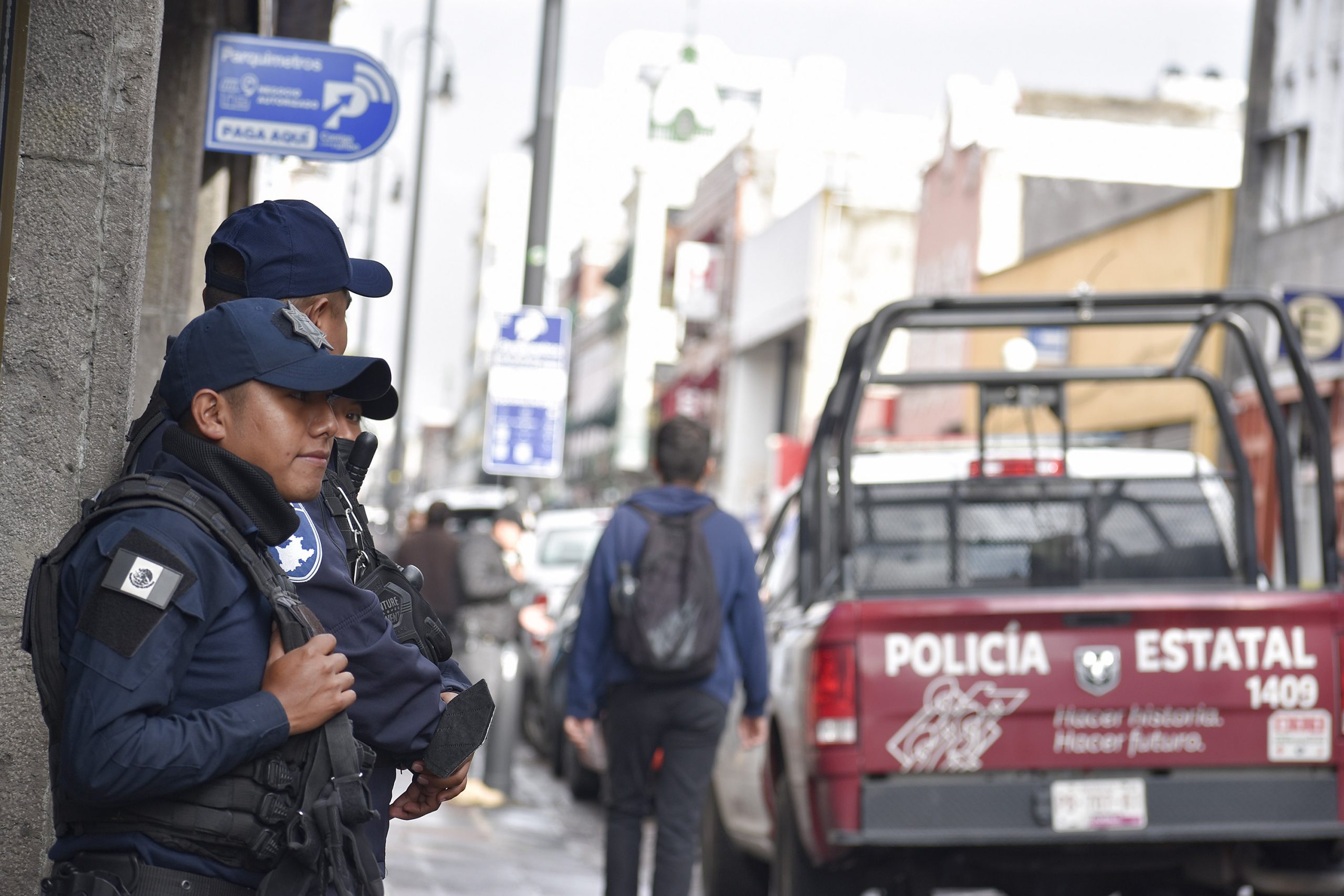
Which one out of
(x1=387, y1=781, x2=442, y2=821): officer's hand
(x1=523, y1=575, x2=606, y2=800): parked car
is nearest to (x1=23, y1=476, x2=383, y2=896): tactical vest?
(x1=387, y1=781, x2=442, y2=821): officer's hand

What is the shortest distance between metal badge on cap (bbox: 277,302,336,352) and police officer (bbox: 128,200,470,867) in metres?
0.05

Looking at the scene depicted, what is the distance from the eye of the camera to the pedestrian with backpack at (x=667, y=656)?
6.82 m

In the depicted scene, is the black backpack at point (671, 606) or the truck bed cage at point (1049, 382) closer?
the black backpack at point (671, 606)

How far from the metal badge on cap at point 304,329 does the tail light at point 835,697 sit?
4020mm

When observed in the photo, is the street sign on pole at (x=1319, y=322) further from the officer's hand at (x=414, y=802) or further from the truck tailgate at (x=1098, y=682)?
the officer's hand at (x=414, y=802)

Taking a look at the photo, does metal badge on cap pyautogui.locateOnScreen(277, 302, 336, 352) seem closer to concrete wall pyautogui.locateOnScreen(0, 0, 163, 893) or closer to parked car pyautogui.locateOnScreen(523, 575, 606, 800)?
concrete wall pyautogui.locateOnScreen(0, 0, 163, 893)

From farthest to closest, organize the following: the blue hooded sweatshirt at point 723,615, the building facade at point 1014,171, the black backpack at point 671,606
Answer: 1. the building facade at point 1014,171
2. the blue hooded sweatshirt at point 723,615
3. the black backpack at point 671,606

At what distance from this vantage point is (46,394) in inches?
165

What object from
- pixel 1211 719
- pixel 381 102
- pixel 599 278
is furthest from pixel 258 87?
pixel 599 278

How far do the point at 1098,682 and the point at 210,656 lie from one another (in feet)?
14.8

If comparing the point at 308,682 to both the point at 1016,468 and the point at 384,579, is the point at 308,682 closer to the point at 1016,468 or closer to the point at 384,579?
the point at 384,579

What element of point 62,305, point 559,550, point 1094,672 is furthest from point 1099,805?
point 559,550

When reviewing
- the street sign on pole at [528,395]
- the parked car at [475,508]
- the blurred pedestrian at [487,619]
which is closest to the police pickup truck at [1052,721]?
the blurred pedestrian at [487,619]

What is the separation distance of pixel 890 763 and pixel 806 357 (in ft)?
112
